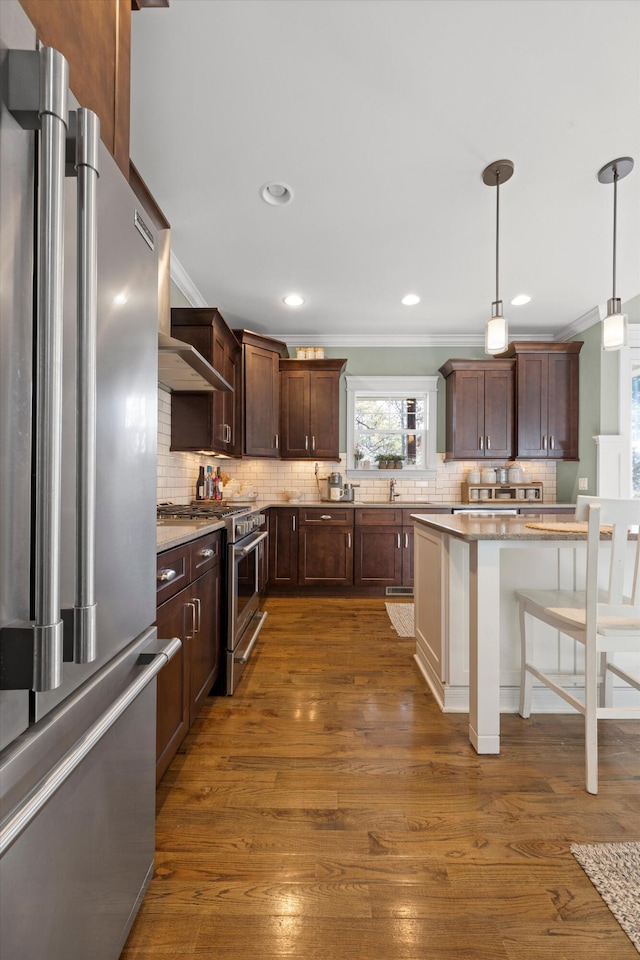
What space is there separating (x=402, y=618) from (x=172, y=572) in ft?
8.64

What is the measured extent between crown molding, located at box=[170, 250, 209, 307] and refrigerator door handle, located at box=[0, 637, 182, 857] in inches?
132

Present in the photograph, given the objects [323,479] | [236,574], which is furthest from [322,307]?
[236,574]

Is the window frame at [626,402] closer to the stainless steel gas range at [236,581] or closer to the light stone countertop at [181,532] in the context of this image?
the stainless steel gas range at [236,581]

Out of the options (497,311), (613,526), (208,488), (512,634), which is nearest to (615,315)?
(497,311)

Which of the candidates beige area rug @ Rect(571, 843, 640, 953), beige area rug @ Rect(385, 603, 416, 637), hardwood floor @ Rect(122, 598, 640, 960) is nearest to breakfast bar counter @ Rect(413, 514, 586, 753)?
hardwood floor @ Rect(122, 598, 640, 960)

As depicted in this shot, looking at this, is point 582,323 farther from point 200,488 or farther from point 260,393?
point 200,488

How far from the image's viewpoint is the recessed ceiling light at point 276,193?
2.66m

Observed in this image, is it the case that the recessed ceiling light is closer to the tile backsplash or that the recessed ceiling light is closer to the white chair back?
the white chair back

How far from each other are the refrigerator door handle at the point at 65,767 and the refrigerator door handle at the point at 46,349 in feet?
0.45

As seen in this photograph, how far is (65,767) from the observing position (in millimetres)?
631

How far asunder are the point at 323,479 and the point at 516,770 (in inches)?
147

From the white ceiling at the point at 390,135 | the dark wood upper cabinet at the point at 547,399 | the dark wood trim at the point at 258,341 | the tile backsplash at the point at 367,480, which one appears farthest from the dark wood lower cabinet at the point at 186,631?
the dark wood upper cabinet at the point at 547,399

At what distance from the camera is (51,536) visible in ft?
1.88

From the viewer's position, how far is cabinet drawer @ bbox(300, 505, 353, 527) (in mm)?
4582
